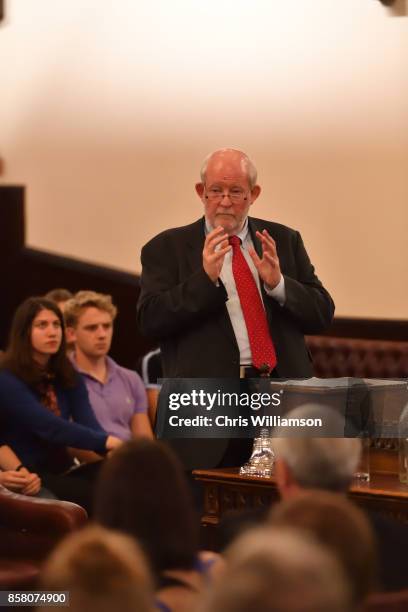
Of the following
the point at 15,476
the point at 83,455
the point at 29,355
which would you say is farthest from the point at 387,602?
the point at 83,455

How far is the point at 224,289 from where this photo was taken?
286 centimetres

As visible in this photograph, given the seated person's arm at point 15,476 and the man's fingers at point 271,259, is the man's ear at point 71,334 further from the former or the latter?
the man's fingers at point 271,259

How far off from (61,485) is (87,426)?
350 millimetres

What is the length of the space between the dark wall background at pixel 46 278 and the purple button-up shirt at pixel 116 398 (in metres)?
1.75

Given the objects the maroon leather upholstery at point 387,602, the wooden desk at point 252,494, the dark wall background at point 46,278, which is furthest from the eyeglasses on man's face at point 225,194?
the dark wall background at point 46,278

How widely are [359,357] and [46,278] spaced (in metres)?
2.16

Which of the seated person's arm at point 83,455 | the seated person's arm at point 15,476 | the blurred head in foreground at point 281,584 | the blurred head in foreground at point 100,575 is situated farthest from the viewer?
the seated person's arm at point 83,455

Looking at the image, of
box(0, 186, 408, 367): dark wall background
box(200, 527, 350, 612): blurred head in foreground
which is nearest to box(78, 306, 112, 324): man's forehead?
box(0, 186, 408, 367): dark wall background

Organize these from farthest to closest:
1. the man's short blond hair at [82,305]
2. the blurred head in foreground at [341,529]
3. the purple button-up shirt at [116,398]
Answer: the man's short blond hair at [82,305] < the purple button-up shirt at [116,398] < the blurred head in foreground at [341,529]

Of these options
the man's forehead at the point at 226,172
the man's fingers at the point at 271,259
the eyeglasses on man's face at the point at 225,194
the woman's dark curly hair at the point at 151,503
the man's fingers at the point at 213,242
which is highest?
the man's forehead at the point at 226,172

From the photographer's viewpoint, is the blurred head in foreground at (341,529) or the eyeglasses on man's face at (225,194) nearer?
the blurred head in foreground at (341,529)

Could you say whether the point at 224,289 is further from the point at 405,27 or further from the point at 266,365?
the point at 405,27

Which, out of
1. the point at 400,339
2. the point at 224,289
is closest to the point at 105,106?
the point at 400,339

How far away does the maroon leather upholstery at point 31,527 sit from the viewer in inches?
119
